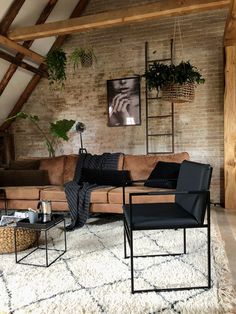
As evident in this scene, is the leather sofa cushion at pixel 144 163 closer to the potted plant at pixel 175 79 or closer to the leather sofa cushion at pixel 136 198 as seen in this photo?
the leather sofa cushion at pixel 136 198

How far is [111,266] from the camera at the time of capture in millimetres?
2396

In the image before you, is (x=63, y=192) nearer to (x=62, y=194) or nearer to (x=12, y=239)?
A: (x=62, y=194)

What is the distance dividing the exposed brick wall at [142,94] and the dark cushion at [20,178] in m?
1.44

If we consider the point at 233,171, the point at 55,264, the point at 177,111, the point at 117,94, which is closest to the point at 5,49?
the point at 117,94

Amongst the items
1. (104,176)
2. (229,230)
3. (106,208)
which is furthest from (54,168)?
(229,230)

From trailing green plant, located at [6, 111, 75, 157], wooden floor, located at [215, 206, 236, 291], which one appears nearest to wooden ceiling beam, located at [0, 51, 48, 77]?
trailing green plant, located at [6, 111, 75, 157]

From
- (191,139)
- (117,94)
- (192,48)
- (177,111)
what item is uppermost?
(192,48)

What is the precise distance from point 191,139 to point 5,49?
3443 mm

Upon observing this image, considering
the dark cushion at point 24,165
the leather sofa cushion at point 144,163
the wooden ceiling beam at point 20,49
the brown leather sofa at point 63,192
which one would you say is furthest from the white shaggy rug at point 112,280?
the wooden ceiling beam at point 20,49

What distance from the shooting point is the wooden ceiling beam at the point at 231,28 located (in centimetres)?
301

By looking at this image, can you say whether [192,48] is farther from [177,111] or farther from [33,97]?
[33,97]

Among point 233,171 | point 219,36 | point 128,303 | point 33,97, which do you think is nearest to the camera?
point 128,303

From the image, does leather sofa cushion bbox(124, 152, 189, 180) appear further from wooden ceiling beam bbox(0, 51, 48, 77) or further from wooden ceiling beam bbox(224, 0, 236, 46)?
wooden ceiling beam bbox(0, 51, 48, 77)

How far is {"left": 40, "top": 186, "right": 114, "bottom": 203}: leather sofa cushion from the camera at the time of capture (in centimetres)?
360
